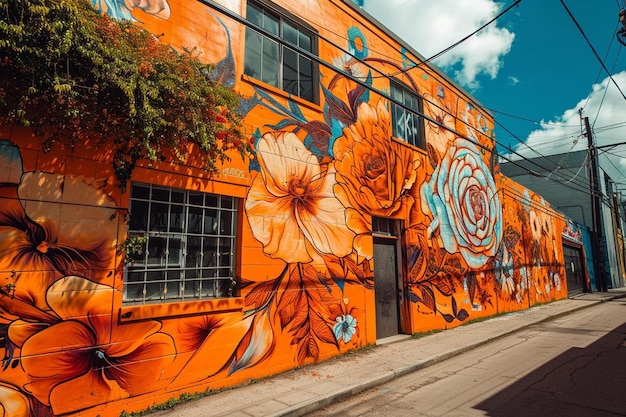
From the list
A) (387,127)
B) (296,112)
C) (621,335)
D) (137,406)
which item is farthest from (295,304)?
(621,335)

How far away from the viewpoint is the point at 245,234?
5809 millimetres

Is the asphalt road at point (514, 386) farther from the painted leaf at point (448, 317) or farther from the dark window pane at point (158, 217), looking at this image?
the dark window pane at point (158, 217)

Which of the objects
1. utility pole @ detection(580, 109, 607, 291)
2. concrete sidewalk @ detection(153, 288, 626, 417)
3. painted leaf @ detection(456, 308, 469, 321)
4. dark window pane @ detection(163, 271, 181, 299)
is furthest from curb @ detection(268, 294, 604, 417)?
utility pole @ detection(580, 109, 607, 291)

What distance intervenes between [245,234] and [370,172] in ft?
12.8

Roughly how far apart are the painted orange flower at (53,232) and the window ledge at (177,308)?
1.82 ft

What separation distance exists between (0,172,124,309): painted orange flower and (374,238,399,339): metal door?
5.91 meters

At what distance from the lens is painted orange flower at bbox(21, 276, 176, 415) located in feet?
12.6

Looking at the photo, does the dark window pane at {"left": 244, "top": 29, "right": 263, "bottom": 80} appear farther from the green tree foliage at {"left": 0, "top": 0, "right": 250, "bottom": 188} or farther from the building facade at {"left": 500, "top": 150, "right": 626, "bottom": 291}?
the building facade at {"left": 500, "top": 150, "right": 626, "bottom": 291}

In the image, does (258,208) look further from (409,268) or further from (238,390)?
(409,268)

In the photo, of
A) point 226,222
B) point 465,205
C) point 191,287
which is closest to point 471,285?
point 465,205

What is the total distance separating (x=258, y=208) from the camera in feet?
19.9

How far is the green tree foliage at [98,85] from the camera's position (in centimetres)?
318

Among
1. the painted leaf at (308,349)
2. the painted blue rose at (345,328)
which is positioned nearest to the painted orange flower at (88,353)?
the painted leaf at (308,349)

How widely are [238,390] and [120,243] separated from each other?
268 centimetres
